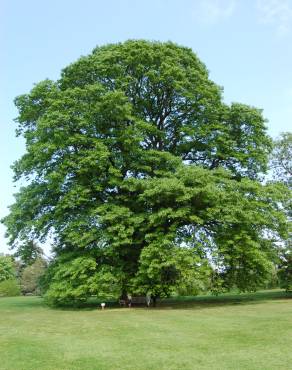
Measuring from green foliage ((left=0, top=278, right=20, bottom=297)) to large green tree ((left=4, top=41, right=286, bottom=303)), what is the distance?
135ft

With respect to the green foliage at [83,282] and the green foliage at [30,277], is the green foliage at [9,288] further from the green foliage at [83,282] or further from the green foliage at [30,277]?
the green foliage at [83,282]

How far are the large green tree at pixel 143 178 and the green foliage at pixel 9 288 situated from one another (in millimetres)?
41116

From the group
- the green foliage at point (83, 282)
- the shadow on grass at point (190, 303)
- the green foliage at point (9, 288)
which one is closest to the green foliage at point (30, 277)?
the green foliage at point (9, 288)

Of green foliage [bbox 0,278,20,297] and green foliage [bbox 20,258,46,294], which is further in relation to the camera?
green foliage [bbox 20,258,46,294]

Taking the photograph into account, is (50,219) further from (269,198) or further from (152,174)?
(269,198)

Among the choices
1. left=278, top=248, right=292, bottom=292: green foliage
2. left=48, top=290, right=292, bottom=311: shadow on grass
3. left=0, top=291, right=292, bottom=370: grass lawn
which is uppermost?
left=278, top=248, right=292, bottom=292: green foliage

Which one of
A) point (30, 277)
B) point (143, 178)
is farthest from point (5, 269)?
point (143, 178)

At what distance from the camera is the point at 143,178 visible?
26422 millimetres

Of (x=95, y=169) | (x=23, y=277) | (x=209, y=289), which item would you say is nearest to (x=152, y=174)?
(x=95, y=169)

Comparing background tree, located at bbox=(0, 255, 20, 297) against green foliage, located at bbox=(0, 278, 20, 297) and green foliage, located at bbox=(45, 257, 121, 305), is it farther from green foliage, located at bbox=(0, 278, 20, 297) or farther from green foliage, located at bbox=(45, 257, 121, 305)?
green foliage, located at bbox=(45, 257, 121, 305)

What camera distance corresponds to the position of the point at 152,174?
2709 centimetres

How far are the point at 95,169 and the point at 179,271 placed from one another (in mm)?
7483

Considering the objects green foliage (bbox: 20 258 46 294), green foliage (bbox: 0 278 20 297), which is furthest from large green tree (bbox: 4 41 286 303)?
green foliage (bbox: 20 258 46 294)

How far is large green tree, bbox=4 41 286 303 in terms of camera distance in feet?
78.6
